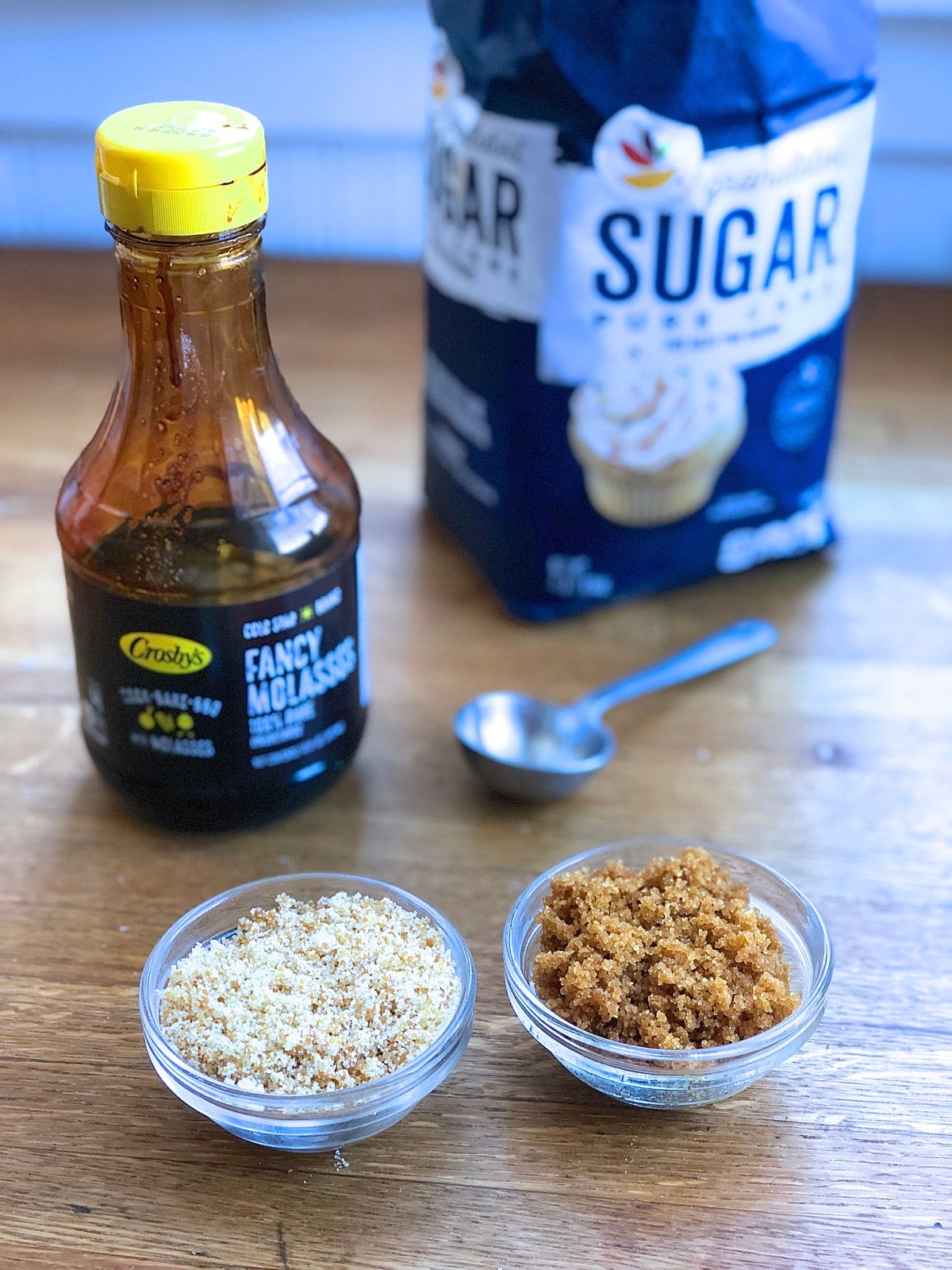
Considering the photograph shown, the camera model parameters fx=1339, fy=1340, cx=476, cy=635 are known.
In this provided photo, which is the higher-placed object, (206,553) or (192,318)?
(192,318)

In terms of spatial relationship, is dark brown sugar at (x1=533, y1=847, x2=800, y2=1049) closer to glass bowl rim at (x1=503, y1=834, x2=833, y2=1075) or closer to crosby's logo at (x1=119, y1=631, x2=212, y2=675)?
glass bowl rim at (x1=503, y1=834, x2=833, y2=1075)

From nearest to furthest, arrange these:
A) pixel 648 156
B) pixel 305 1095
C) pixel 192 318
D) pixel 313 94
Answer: pixel 305 1095
pixel 192 318
pixel 648 156
pixel 313 94

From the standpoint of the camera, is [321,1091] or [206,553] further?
[206,553]

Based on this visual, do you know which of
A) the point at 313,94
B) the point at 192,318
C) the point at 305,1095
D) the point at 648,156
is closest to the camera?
the point at 305,1095

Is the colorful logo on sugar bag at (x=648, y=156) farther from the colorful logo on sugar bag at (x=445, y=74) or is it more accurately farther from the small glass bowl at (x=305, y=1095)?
the small glass bowl at (x=305, y=1095)

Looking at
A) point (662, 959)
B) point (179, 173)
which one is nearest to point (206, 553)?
point (179, 173)

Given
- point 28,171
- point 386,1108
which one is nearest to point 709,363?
point 386,1108

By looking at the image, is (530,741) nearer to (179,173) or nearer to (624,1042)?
(624,1042)

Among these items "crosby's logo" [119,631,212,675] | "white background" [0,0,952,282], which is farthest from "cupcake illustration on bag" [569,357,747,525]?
"white background" [0,0,952,282]
